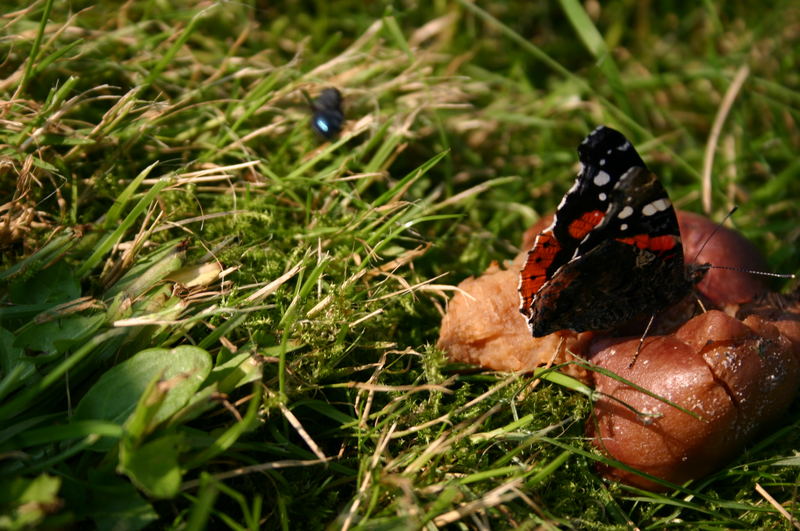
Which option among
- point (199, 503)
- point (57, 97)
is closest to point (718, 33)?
point (57, 97)

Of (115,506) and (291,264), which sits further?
(291,264)

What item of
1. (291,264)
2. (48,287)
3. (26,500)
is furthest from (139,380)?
(291,264)

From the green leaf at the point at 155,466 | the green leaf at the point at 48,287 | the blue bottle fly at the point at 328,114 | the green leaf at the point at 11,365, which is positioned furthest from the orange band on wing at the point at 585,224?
the green leaf at the point at 11,365

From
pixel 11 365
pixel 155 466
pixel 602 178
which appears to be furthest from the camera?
pixel 602 178

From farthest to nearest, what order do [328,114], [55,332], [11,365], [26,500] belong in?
[328,114] → [55,332] → [11,365] → [26,500]

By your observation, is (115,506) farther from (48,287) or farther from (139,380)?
(48,287)

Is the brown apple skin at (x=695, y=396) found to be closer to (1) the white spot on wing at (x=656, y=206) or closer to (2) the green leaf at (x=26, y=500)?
(1) the white spot on wing at (x=656, y=206)

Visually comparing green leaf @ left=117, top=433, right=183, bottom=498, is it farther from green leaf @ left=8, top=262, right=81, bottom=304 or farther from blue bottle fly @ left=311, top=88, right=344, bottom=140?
blue bottle fly @ left=311, top=88, right=344, bottom=140
